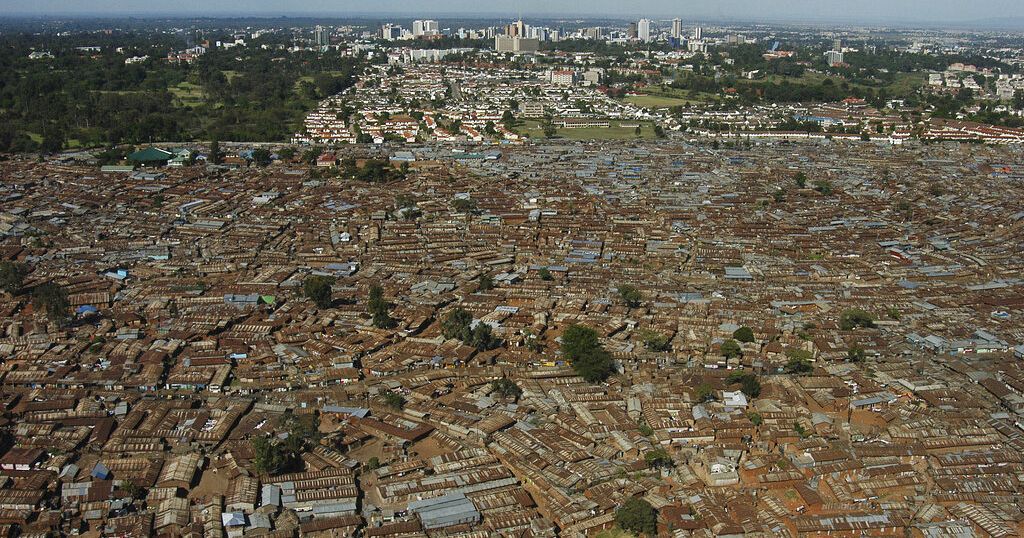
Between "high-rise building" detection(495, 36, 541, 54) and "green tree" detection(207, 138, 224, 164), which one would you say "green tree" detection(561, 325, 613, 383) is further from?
"high-rise building" detection(495, 36, 541, 54)

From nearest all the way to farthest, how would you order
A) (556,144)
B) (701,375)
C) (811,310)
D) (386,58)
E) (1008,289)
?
(701,375) < (811,310) < (1008,289) < (556,144) < (386,58)

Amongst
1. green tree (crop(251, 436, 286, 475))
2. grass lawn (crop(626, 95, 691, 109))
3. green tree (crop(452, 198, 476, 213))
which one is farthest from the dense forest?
green tree (crop(251, 436, 286, 475))

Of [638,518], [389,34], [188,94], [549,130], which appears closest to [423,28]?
[389,34]

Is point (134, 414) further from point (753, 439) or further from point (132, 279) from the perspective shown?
point (753, 439)

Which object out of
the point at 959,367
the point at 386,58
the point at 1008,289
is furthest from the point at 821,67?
the point at 959,367

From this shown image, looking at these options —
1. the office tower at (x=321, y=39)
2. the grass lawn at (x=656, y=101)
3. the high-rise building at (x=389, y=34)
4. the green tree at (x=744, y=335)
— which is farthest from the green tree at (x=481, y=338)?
the high-rise building at (x=389, y=34)

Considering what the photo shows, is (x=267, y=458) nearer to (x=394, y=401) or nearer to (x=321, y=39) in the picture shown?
(x=394, y=401)
